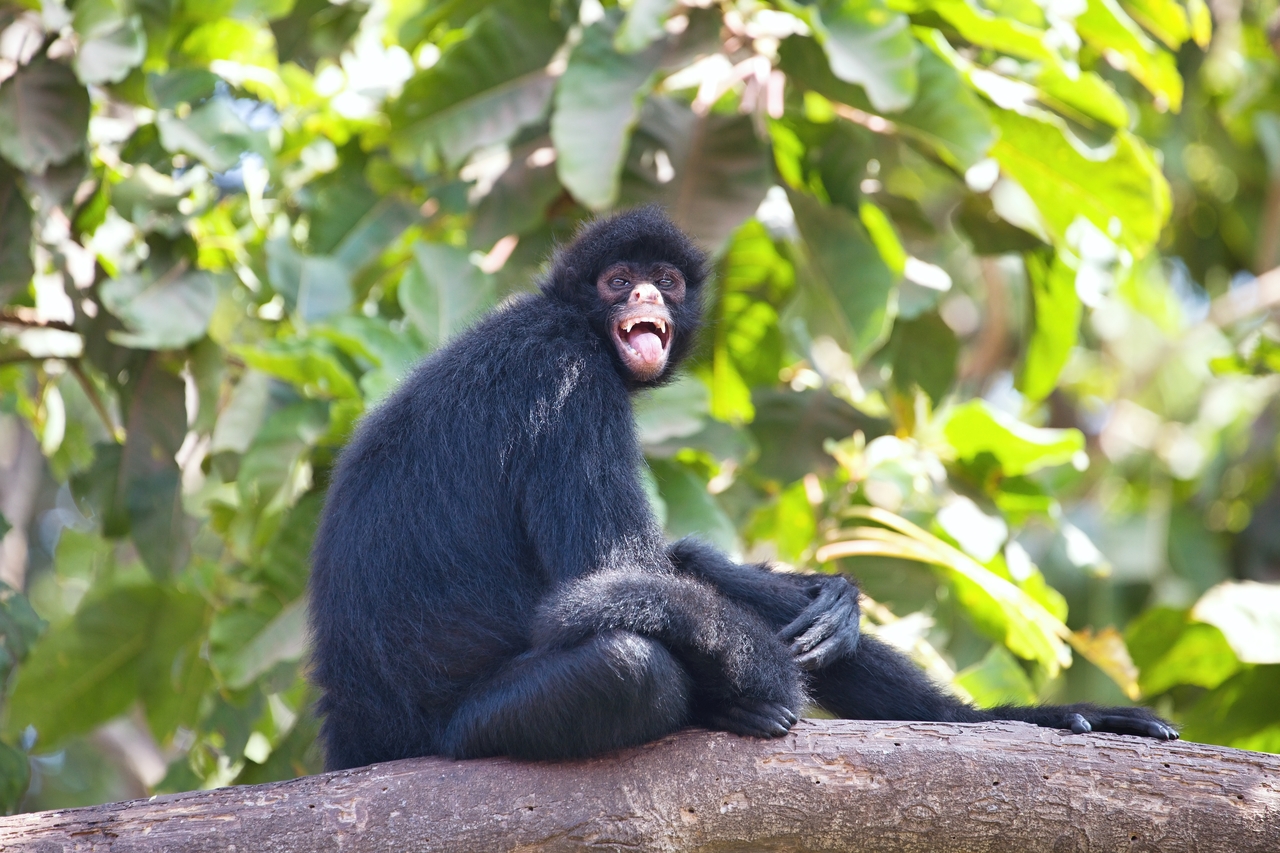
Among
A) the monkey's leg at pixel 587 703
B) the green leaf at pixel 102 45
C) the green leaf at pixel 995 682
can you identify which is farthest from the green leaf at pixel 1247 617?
the green leaf at pixel 102 45

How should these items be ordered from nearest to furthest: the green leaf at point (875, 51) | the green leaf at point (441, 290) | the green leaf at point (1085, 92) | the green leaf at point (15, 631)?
the green leaf at point (15, 631) < the green leaf at point (875, 51) < the green leaf at point (441, 290) < the green leaf at point (1085, 92)

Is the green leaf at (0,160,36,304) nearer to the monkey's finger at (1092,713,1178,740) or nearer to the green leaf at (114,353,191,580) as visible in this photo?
the green leaf at (114,353,191,580)

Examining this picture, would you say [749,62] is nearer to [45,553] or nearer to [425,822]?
[425,822]

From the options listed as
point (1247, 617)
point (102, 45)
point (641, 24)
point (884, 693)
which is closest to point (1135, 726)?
point (884, 693)

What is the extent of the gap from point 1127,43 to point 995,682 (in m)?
4.11

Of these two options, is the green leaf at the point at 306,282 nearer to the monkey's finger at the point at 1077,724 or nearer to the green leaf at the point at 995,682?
the green leaf at the point at 995,682

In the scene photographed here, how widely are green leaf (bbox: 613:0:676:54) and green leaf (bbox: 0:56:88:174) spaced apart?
2.87 m

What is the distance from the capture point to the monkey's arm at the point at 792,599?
4.51 m

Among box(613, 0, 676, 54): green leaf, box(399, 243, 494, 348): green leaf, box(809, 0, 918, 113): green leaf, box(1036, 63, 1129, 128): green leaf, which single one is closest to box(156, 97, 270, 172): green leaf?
box(399, 243, 494, 348): green leaf

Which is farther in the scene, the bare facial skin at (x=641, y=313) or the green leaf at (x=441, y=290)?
the green leaf at (x=441, y=290)

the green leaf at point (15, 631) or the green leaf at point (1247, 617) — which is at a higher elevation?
the green leaf at point (15, 631)

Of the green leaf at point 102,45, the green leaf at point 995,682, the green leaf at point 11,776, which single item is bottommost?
the green leaf at point 995,682

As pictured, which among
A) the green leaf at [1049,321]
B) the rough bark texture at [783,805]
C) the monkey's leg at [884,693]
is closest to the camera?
the rough bark texture at [783,805]

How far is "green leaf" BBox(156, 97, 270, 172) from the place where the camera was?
20.8 feet
